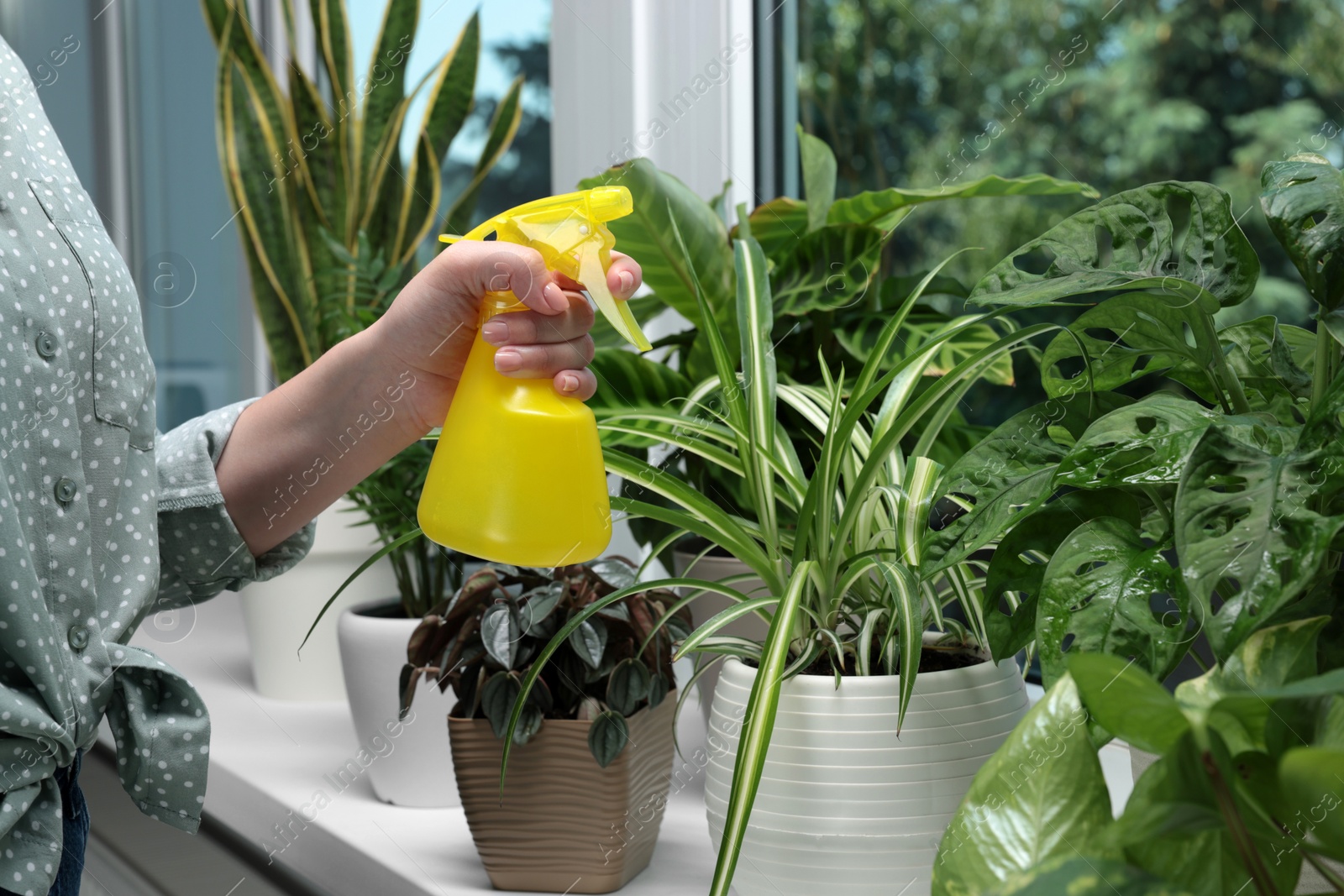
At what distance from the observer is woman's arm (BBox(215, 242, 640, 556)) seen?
0.52 meters

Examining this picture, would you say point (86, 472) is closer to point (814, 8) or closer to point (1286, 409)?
point (1286, 409)

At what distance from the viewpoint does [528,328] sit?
1.69ft

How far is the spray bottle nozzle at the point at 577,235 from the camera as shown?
507mm

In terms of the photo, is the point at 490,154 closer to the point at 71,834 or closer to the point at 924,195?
the point at 924,195

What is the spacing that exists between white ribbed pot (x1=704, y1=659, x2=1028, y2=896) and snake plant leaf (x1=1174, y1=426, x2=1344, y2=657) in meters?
0.21

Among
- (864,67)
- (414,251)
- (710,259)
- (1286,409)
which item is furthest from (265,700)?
(1286,409)

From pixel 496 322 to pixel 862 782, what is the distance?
→ 0.98ft

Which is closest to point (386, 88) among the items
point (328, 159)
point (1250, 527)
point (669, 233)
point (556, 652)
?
point (328, 159)

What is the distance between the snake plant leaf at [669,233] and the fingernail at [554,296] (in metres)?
0.32

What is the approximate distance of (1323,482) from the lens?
1.19ft

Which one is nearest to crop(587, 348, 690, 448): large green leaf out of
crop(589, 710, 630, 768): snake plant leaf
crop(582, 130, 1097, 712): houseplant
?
crop(582, 130, 1097, 712): houseplant

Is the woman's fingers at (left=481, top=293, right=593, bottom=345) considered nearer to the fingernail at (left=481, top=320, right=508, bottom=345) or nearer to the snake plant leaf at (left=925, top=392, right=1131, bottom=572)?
the fingernail at (left=481, top=320, right=508, bottom=345)

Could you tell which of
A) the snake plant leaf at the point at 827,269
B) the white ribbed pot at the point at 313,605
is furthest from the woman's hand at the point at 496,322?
the white ribbed pot at the point at 313,605

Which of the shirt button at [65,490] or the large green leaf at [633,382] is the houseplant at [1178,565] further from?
the shirt button at [65,490]
